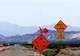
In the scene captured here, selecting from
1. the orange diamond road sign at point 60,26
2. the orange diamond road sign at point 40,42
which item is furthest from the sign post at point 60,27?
the orange diamond road sign at point 40,42

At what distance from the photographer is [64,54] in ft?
117

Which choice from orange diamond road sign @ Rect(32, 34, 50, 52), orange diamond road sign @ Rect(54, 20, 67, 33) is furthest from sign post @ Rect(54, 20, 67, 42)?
orange diamond road sign @ Rect(32, 34, 50, 52)

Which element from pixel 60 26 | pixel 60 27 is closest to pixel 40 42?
pixel 60 27

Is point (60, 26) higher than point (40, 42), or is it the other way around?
point (60, 26)

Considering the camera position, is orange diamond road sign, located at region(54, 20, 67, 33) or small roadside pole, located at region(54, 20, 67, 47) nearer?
small roadside pole, located at region(54, 20, 67, 47)

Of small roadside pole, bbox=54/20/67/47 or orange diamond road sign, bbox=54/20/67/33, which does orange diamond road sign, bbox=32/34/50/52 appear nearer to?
small roadside pole, bbox=54/20/67/47

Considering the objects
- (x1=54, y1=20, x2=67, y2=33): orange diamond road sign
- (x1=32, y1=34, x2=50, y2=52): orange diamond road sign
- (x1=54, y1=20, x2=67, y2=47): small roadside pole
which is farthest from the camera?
(x1=54, y1=20, x2=67, y2=33): orange diamond road sign

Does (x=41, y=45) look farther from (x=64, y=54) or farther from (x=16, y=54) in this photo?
(x=64, y=54)

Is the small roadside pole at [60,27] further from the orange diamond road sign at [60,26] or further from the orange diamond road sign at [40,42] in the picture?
the orange diamond road sign at [40,42]

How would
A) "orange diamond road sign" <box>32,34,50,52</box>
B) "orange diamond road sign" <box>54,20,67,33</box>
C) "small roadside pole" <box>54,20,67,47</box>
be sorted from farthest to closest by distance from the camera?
"orange diamond road sign" <box>54,20,67,33</box> → "small roadside pole" <box>54,20,67,47</box> → "orange diamond road sign" <box>32,34,50,52</box>

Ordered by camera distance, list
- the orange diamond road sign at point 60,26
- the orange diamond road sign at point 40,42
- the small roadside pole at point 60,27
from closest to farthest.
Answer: the orange diamond road sign at point 40,42
the small roadside pole at point 60,27
the orange diamond road sign at point 60,26

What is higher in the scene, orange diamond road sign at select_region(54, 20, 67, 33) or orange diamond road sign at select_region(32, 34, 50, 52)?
orange diamond road sign at select_region(54, 20, 67, 33)

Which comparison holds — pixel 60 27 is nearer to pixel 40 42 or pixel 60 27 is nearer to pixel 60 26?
pixel 60 26

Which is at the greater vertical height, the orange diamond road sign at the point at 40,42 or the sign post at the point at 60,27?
the sign post at the point at 60,27
